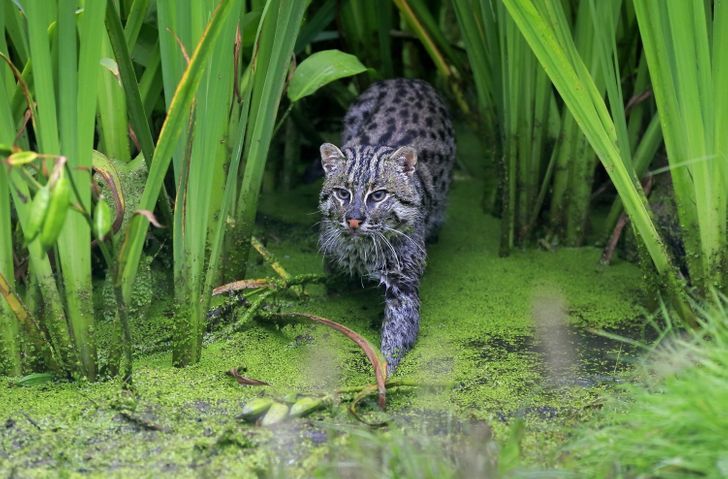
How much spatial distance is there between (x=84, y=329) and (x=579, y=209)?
2.99m

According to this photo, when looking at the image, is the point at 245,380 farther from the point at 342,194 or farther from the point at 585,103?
the point at 585,103

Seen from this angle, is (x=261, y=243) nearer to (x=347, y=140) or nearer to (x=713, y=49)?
(x=347, y=140)

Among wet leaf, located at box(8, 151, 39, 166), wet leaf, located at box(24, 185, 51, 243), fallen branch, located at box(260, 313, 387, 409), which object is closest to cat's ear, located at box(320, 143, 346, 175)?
fallen branch, located at box(260, 313, 387, 409)

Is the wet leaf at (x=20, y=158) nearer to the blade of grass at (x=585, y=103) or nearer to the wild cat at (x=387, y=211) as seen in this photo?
the blade of grass at (x=585, y=103)

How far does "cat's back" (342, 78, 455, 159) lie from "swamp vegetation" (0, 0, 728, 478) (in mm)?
303

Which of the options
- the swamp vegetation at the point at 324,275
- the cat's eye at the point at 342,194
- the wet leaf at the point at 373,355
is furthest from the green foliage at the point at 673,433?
the cat's eye at the point at 342,194

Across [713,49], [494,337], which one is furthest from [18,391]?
[713,49]

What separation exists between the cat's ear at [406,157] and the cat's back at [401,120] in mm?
391

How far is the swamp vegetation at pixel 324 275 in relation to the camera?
3646 mm

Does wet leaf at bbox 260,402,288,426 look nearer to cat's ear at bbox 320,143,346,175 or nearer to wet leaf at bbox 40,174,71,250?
wet leaf at bbox 40,174,71,250

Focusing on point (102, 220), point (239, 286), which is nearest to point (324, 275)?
point (239, 286)

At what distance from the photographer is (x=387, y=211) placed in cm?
529

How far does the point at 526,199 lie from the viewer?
5895 millimetres

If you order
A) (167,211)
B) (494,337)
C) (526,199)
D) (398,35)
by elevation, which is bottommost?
(494,337)
